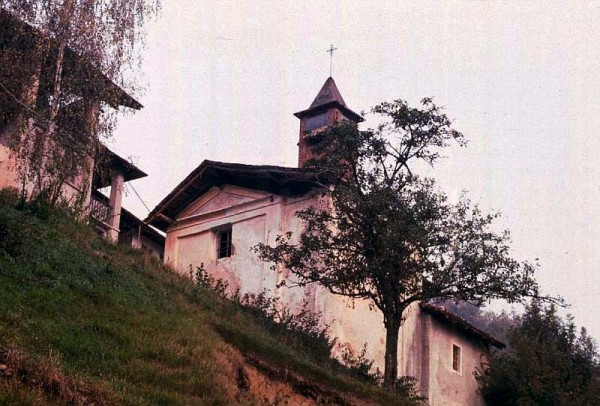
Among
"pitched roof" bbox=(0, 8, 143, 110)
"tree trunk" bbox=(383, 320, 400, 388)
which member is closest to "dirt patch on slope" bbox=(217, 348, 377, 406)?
"tree trunk" bbox=(383, 320, 400, 388)

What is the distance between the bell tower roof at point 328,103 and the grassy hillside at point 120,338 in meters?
12.0

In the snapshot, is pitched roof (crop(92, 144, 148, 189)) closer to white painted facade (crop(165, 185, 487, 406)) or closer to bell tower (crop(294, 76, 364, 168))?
white painted facade (crop(165, 185, 487, 406))

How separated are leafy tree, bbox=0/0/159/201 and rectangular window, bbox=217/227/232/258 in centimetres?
880

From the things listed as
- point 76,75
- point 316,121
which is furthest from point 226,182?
point 76,75

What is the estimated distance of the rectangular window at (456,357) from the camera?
3098cm

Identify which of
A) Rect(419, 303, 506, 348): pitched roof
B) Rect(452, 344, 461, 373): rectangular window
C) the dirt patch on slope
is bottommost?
the dirt patch on slope

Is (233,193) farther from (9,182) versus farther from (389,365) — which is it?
(389,365)

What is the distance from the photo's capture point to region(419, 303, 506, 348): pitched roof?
96.9 ft

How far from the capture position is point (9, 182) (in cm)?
2355

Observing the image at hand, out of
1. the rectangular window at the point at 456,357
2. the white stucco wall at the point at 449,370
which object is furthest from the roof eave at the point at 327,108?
the rectangular window at the point at 456,357

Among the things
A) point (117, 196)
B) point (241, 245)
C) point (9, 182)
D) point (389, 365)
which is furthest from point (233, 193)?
point (389, 365)

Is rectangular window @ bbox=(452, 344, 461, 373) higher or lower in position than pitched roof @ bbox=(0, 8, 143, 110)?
lower

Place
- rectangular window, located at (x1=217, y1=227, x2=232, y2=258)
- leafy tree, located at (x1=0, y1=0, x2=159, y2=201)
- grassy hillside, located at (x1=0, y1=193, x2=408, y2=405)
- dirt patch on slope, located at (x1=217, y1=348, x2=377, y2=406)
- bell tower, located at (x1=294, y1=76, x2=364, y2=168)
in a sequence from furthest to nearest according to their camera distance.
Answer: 1. bell tower, located at (x1=294, y1=76, x2=364, y2=168)
2. rectangular window, located at (x1=217, y1=227, x2=232, y2=258)
3. leafy tree, located at (x1=0, y1=0, x2=159, y2=201)
4. dirt patch on slope, located at (x1=217, y1=348, x2=377, y2=406)
5. grassy hillside, located at (x1=0, y1=193, x2=408, y2=405)

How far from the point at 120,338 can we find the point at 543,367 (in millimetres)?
17979
